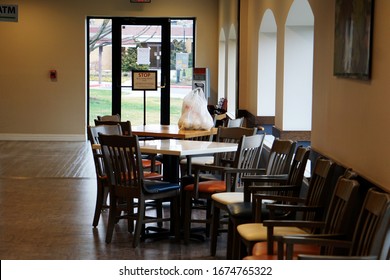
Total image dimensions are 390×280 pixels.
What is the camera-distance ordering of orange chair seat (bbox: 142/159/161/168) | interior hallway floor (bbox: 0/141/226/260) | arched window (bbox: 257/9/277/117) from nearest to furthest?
interior hallway floor (bbox: 0/141/226/260) < orange chair seat (bbox: 142/159/161/168) < arched window (bbox: 257/9/277/117)

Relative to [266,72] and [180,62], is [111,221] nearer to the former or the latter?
[266,72]

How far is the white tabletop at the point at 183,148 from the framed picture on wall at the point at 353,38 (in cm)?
160

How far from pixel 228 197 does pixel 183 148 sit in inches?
36.6

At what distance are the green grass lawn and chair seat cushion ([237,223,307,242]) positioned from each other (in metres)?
11.1

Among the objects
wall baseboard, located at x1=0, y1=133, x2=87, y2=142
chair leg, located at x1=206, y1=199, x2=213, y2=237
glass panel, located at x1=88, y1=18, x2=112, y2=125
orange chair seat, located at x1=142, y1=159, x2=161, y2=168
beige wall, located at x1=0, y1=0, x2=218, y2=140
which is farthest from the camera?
glass panel, located at x1=88, y1=18, x2=112, y2=125

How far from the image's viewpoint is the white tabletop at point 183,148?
6641 mm

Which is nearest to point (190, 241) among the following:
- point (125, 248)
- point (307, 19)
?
point (125, 248)

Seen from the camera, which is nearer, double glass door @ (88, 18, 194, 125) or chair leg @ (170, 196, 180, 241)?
chair leg @ (170, 196, 180, 241)

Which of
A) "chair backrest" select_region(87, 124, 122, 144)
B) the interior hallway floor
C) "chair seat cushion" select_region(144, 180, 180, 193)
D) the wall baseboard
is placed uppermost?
"chair backrest" select_region(87, 124, 122, 144)

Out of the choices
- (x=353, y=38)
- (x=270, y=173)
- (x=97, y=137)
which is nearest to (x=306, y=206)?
(x=353, y=38)

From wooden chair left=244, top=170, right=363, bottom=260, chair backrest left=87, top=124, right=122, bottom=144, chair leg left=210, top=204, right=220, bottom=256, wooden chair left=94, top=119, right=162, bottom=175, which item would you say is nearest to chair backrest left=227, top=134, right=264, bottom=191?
chair leg left=210, top=204, right=220, bottom=256

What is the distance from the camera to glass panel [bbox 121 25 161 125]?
52.5 feet

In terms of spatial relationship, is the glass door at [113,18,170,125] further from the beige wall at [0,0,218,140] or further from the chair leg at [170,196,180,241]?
the chair leg at [170,196,180,241]

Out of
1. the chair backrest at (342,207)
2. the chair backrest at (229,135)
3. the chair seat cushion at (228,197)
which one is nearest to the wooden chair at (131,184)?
the chair seat cushion at (228,197)
